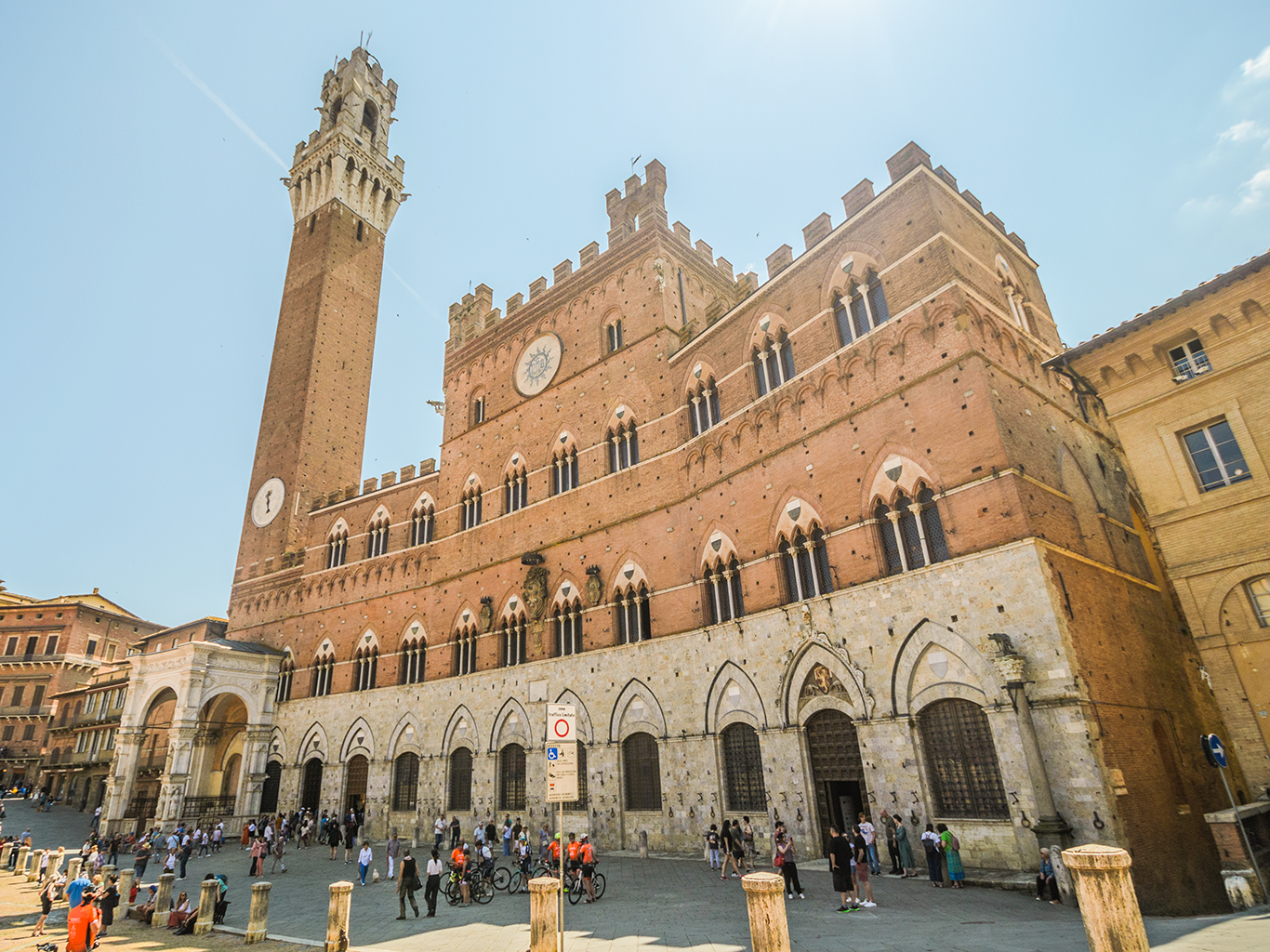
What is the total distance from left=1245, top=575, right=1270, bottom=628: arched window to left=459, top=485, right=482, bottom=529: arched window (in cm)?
2360

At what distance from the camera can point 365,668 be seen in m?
30.2

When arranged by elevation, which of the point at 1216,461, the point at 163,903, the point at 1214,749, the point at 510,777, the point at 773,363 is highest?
the point at 773,363

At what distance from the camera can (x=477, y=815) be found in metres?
23.8

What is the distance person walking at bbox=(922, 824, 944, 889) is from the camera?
12.4 m

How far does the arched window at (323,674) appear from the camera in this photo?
103 feet

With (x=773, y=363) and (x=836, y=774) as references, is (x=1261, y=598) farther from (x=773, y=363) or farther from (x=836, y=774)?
(x=773, y=363)

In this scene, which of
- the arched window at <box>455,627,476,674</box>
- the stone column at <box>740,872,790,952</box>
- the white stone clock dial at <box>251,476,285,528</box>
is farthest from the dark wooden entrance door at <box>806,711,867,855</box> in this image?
the white stone clock dial at <box>251,476,285,528</box>

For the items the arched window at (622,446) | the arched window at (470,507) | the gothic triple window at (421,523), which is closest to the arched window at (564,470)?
the arched window at (622,446)

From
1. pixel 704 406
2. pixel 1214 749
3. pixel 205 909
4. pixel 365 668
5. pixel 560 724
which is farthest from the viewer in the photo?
pixel 365 668

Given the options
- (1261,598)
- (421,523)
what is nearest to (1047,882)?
(1261,598)

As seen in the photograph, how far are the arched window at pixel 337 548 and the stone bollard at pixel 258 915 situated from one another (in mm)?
21934

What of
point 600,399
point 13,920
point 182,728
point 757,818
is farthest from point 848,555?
point 182,728

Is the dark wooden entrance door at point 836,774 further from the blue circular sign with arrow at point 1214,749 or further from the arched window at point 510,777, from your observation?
the arched window at point 510,777

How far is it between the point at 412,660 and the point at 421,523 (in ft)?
19.6
